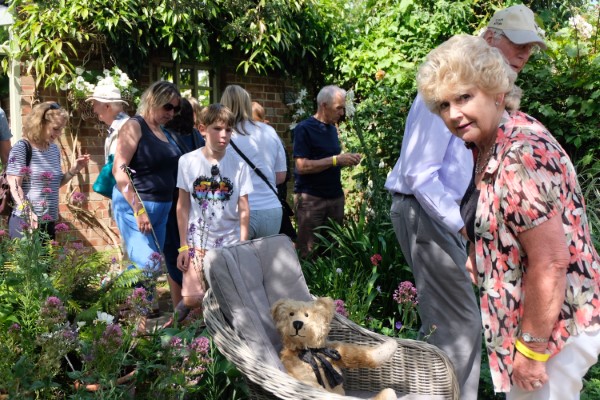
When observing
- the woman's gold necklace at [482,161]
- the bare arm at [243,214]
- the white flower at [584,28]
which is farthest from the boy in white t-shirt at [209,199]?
the white flower at [584,28]

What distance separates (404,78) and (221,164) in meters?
4.44

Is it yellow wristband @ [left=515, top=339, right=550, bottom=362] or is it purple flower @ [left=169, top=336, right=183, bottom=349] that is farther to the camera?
purple flower @ [left=169, top=336, right=183, bottom=349]

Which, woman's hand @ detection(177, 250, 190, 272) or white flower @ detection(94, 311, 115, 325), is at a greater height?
white flower @ detection(94, 311, 115, 325)

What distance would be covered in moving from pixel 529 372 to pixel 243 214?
2555mm

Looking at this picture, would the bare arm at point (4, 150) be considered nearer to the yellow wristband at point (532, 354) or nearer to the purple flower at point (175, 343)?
the purple flower at point (175, 343)

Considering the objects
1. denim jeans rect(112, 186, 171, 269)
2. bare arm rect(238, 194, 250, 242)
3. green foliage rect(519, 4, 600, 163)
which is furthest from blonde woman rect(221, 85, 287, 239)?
green foliage rect(519, 4, 600, 163)

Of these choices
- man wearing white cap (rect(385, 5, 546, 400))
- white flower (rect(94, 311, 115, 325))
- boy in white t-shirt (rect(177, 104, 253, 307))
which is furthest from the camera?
boy in white t-shirt (rect(177, 104, 253, 307))

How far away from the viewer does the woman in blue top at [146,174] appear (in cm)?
472

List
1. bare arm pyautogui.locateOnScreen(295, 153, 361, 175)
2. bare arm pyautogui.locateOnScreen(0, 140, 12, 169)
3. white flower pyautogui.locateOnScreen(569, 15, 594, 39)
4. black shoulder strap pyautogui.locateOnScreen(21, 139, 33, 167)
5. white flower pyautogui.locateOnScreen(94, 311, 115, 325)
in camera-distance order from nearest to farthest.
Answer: white flower pyautogui.locateOnScreen(94, 311, 115, 325) → black shoulder strap pyautogui.locateOnScreen(21, 139, 33, 167) → bare arm pyautogui.locateOnScreen(0, 140, 12, 169) → bare arm pyautogui.locateOnScreen(295, 153, 361, 175) → white flower pyautogui.locateOnScreen(569, 15, 594, 39)

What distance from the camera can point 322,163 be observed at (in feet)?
20.3

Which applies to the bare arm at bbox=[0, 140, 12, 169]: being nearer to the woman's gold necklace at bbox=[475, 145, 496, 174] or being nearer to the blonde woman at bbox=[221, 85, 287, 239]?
the blonde woman at bbox=[221, 85, 287, 239]

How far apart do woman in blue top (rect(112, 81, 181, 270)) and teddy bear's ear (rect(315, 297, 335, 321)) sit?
168 cm

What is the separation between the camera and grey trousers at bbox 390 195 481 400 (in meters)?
3.68

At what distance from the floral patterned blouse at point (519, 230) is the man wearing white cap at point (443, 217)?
1.16 metres
